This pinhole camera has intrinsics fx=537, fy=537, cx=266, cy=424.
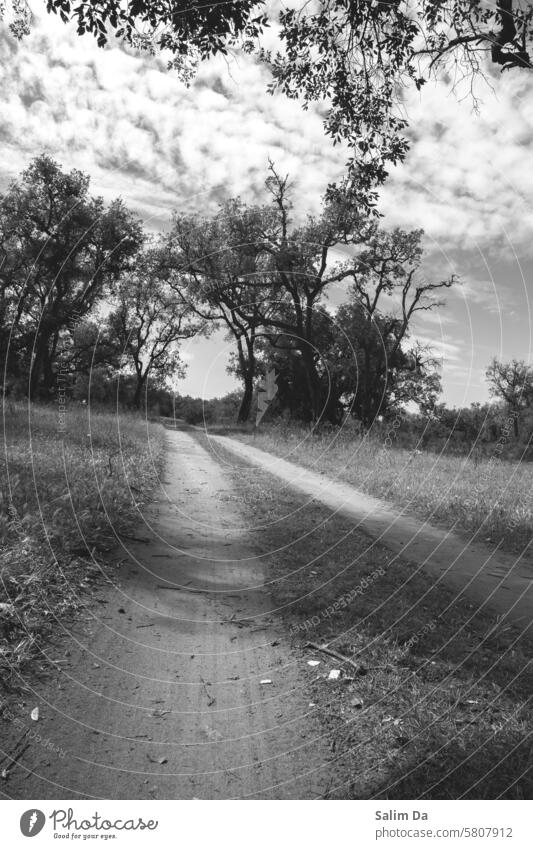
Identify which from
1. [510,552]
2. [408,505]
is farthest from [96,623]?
[408,505]

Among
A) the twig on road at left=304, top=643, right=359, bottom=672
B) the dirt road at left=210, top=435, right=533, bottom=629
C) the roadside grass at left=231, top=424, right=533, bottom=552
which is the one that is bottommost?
the twig on road at left=304, top=643, right=359, bottom=672

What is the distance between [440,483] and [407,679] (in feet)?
32.2

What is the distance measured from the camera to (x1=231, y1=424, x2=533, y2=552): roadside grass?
391 inches

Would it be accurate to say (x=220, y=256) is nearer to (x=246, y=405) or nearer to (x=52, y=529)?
(x=52, y=529)

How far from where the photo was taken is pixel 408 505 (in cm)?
1170

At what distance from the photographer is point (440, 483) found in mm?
13398

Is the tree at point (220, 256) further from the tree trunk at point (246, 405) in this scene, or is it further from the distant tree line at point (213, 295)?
the tree trunk at point (246, 405)

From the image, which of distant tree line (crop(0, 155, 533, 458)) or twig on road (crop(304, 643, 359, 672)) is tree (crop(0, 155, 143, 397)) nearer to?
distant tree line (crop(0, 155, 533, 458))

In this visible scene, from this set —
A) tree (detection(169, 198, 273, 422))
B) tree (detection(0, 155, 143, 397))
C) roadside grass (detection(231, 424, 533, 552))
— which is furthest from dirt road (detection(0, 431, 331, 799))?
tree (detection(0, 155, 143, 397))

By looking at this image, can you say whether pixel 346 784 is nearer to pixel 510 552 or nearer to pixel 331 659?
pixel 331 659

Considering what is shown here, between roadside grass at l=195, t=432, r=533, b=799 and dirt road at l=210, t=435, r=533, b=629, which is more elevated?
dirt road at l=210, t=435, r=533, b=629

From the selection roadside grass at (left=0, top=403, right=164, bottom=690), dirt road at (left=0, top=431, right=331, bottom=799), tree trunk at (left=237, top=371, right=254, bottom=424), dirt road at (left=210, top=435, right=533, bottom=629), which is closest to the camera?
dirt road at (left=0, top=431, right=331, bottom=799)

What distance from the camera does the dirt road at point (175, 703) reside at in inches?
120

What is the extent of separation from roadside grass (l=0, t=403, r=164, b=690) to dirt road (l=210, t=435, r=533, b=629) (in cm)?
423
